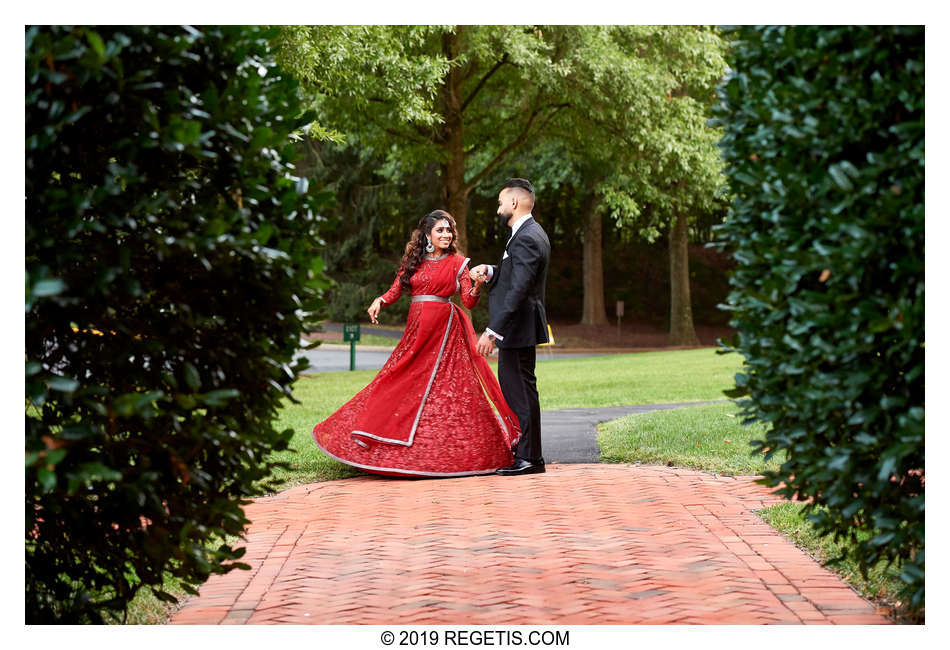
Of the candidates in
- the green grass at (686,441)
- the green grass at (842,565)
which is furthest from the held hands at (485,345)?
the green grass at (842,565)

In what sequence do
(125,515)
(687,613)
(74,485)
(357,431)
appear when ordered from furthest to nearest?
(357,431), (687,613), (125,515), (74,485)

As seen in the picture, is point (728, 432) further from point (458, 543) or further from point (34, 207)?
point (34, 207)

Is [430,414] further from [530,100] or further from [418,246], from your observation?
[530,100]

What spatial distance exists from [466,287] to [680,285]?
2602 cm

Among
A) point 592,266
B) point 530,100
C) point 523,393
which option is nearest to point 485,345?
point 523,393

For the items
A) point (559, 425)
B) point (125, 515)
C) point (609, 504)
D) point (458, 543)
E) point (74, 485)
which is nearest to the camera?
point (74, 485)

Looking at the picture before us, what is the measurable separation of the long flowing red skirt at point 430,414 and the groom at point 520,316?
0.76ft

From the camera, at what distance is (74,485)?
123 inches

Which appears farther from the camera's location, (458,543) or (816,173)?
(458,543)

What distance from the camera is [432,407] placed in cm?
799

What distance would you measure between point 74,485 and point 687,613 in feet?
8.10

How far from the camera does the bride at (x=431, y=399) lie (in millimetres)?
7891
